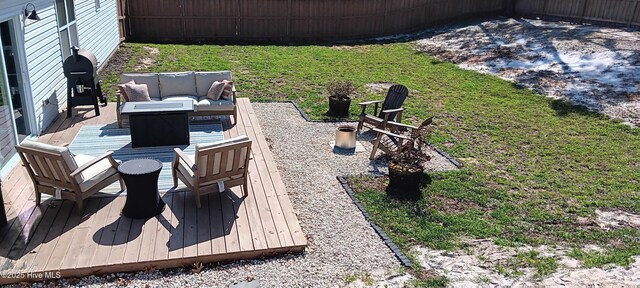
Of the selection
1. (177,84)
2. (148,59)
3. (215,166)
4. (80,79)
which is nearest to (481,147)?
(215,166)

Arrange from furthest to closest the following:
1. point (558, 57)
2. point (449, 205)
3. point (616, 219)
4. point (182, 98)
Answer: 1. point (558, 57)
2. point (182, 98)
3. point (449, 205)
4. point (616, 219)

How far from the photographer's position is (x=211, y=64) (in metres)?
13.7

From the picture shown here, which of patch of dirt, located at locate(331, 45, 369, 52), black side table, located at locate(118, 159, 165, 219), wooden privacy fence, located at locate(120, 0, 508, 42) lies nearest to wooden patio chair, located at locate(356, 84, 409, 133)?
black side table, located at locate(118, 159, 165, 219)

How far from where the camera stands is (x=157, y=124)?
7.25m

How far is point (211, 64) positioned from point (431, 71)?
253 inches

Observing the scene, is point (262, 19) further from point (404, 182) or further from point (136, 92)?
point (404, 182)

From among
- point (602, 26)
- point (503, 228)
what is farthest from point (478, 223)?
point (602, 26)

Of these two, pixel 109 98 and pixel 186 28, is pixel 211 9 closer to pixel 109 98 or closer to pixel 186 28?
pixel 186 28

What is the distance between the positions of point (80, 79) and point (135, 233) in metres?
4.66

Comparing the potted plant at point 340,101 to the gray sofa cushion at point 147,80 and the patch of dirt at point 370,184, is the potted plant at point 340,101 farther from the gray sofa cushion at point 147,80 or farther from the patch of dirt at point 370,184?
the gray sofa cushion at point 147,80

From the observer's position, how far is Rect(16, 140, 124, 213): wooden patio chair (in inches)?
196

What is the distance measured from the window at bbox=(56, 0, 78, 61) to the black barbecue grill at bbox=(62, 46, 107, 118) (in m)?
0.83

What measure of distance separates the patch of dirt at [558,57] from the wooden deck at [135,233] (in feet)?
27.9

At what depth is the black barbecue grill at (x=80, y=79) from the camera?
8.41m
